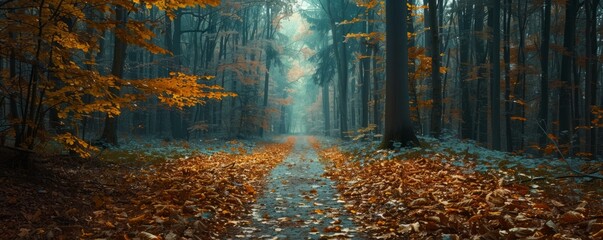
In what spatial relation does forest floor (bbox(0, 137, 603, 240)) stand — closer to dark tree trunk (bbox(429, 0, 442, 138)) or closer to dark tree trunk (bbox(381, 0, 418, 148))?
dark tree trunk (bbox(381, 0, 418, 148))

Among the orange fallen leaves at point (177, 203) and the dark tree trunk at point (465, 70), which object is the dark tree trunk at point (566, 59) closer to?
the dark tree trunk at point (465, 70)

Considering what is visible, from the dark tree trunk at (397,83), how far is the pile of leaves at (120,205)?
5.67 metres

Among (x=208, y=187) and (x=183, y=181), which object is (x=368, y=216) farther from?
(x=183, y=181)

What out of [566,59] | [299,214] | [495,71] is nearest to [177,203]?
[299,214]

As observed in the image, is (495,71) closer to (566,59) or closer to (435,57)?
(566,59)

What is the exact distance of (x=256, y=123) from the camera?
28.1 metres

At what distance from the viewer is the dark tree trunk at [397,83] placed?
11969 mm

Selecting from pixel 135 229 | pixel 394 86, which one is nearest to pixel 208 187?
pixel 135 229

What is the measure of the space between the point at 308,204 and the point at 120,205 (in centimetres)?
283

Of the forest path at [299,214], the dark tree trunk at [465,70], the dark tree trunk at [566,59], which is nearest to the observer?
the forest path at [299,214]

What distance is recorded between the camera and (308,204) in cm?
633

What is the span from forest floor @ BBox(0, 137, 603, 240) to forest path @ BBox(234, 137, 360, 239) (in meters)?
0.02

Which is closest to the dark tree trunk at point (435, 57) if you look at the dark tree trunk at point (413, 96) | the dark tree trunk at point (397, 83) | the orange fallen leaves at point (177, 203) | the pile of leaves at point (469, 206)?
the dark tree trunk at point (397, 83)

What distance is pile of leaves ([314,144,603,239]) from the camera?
352 cm
